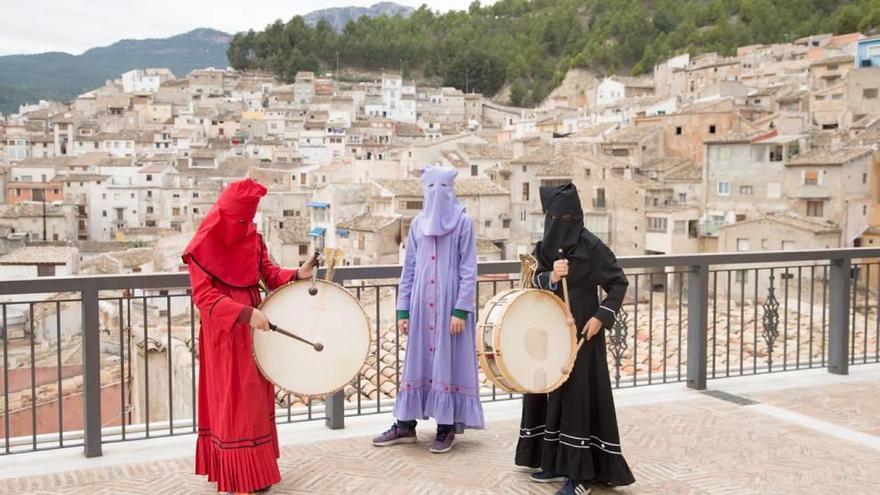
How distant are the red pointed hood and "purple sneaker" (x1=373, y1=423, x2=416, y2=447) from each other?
5.10ft

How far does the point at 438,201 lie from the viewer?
4898 mm

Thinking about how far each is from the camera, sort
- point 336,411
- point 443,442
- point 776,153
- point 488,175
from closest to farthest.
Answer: point 443,442 < point 336,411 < point 776,153 < point 488,175

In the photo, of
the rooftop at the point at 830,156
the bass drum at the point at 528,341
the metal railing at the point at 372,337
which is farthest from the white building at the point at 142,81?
the bass drum at the point at 528,341

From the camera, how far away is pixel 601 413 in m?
4.37

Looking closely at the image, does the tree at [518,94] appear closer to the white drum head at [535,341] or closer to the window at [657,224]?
the window at [657,224]

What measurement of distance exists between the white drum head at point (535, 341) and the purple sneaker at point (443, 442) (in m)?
1.04

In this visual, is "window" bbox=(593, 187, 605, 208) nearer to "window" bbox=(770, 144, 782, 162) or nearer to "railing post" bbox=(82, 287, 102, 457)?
"window" bbox=(770, 144, 782, 162)

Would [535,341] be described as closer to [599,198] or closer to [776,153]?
[776,153]

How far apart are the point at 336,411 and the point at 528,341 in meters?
1.80

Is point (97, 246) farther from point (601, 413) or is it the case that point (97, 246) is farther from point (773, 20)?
point (773, 20)

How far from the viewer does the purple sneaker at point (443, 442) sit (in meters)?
5.05

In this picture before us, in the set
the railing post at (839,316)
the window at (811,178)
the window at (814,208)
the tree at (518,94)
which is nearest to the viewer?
the railing post at (839,316)

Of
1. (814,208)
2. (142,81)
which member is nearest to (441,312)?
(814,208)

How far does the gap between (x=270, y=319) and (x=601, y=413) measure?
179 cm
